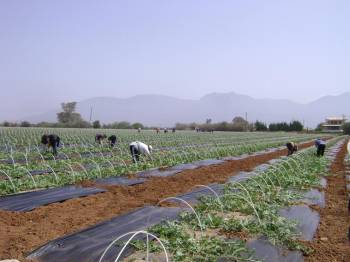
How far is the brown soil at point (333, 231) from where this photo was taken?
5289 mm

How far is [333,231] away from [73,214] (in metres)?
4.73

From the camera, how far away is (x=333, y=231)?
21.5 ft

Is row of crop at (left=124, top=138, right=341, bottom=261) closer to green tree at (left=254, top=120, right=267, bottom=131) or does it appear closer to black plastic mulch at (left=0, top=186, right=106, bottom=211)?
black plastic mulch at (left=0, top=186, right=106, bottom=211)

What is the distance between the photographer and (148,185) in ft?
33.8

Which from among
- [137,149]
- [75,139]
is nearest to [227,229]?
[137,149]

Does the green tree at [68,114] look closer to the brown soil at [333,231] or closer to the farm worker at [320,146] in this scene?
the farm worker at [320,146]

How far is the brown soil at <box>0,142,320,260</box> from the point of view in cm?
541

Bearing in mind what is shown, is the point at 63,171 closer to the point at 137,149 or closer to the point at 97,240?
the point at 137,149

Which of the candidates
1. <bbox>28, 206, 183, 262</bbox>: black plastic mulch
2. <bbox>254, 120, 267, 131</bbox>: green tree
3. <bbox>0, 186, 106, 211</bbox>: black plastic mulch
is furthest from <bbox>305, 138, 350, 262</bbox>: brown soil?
<bbox>254, 120, 267, 131</bbox>: green tree

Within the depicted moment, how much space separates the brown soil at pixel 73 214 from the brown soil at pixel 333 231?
333 millimetres

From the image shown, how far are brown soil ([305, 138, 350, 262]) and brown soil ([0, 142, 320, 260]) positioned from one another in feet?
1.09

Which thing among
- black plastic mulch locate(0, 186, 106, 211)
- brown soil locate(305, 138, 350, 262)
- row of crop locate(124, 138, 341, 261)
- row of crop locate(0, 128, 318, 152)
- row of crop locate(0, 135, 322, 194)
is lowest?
brown soil locate(305, 138, 350, 262)

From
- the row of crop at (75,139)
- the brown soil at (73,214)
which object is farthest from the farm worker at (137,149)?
the row of crop at (75,139)

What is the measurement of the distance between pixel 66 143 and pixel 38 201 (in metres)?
18.0
